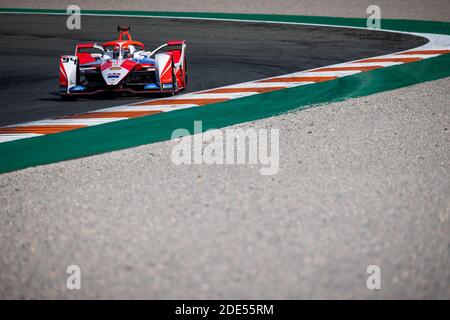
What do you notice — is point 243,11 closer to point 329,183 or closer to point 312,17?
point 312,17

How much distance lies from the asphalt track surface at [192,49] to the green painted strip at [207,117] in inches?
52.1

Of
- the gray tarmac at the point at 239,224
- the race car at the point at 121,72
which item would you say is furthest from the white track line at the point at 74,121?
the gray tarmac at the point at 239,224

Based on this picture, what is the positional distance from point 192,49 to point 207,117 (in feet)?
26.3

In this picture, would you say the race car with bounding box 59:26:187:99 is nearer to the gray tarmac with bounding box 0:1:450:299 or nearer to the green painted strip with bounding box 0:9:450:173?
the green painted strip with bounding box 0:9:450:173

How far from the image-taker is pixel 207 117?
9797 millimetres

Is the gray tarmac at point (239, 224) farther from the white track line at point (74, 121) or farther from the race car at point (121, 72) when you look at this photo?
the race car at point (121, 72)

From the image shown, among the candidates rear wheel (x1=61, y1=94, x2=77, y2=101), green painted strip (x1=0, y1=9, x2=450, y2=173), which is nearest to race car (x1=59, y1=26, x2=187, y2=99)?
rear wheel (x1=61, y1=94, x2=77, y2=101)

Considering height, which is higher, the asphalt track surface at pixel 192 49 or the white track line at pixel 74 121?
the asphalt track surface at pixel 192 49

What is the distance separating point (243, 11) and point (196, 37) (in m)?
7.55

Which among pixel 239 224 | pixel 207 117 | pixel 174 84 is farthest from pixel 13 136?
pixel 239 224

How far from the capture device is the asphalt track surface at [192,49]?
1141cm

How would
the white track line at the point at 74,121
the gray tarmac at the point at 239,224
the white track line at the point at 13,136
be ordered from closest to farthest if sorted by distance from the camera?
1. the gray tarmac at the point at 239,224
2. the white track line at the point at 13,136
3. the white track line at the point at 74,121

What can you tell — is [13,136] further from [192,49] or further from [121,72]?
[192,49]

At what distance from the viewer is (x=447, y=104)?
10.1 metres
